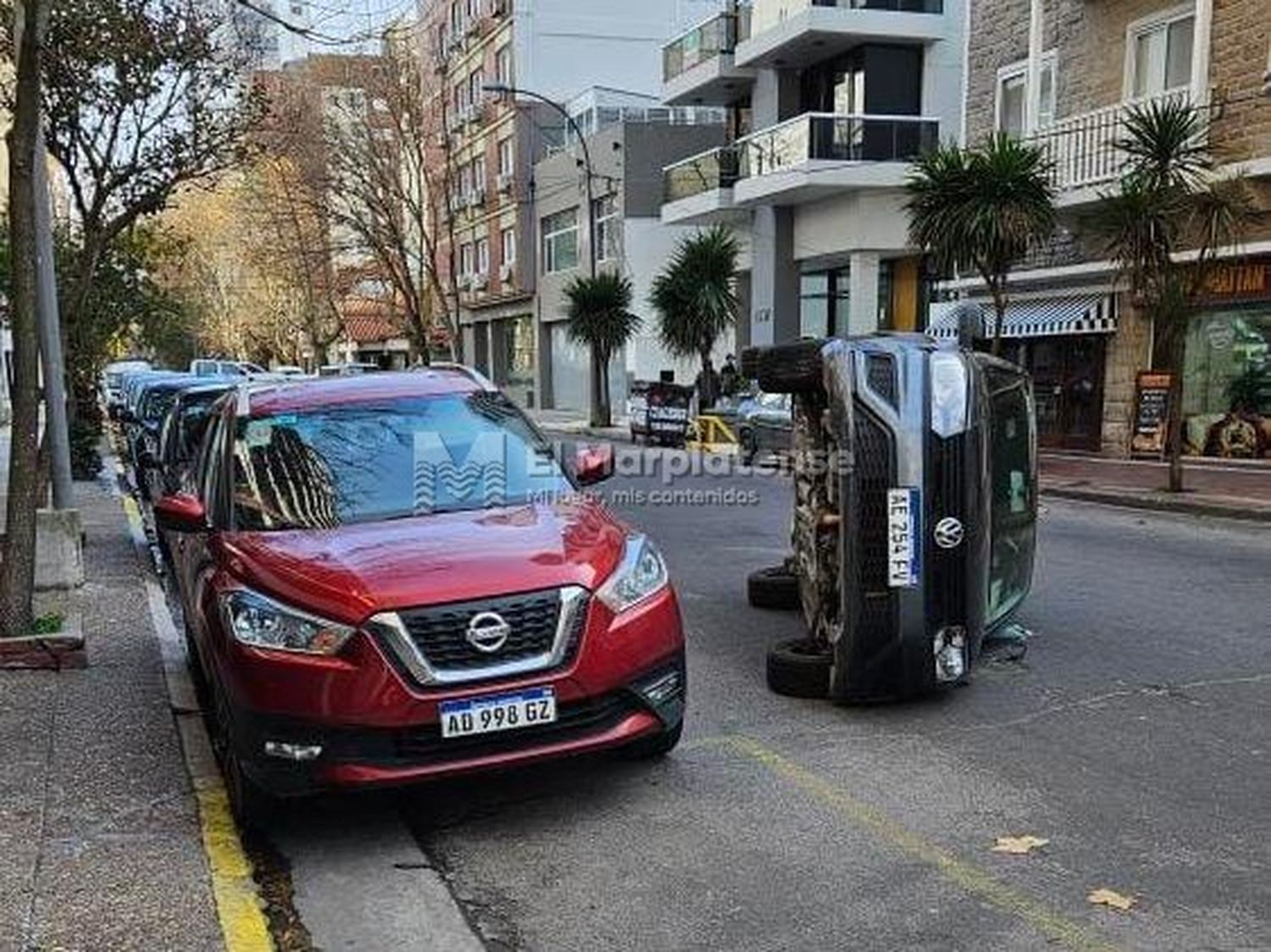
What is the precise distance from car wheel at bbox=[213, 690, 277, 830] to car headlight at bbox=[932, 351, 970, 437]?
3.30 m

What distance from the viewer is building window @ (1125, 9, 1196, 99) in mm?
18922

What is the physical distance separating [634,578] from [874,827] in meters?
1.33

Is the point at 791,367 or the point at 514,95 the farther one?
the point at 514,95

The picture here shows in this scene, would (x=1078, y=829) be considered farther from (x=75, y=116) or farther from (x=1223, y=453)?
(x=1223, y=453)

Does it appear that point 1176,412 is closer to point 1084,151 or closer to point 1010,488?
point 1084,151

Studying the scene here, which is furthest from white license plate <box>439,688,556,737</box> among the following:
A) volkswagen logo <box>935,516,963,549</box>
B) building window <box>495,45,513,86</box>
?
building window <box>495,45,513,86</box>

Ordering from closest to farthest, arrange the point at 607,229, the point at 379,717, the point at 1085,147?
the point at 379,717, the point at 1085,147, the point at 607,229

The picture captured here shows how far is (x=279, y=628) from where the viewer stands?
4395 mm

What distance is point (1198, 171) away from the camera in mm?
15445

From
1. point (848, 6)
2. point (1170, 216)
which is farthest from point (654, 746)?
point (848, 6)

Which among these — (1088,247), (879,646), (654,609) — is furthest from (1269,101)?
(654,609)

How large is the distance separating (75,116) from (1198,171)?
13340mm

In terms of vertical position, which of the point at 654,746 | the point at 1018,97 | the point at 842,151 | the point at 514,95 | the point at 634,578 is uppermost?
the point at 514,95

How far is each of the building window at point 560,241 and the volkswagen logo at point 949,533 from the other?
37.8 m
